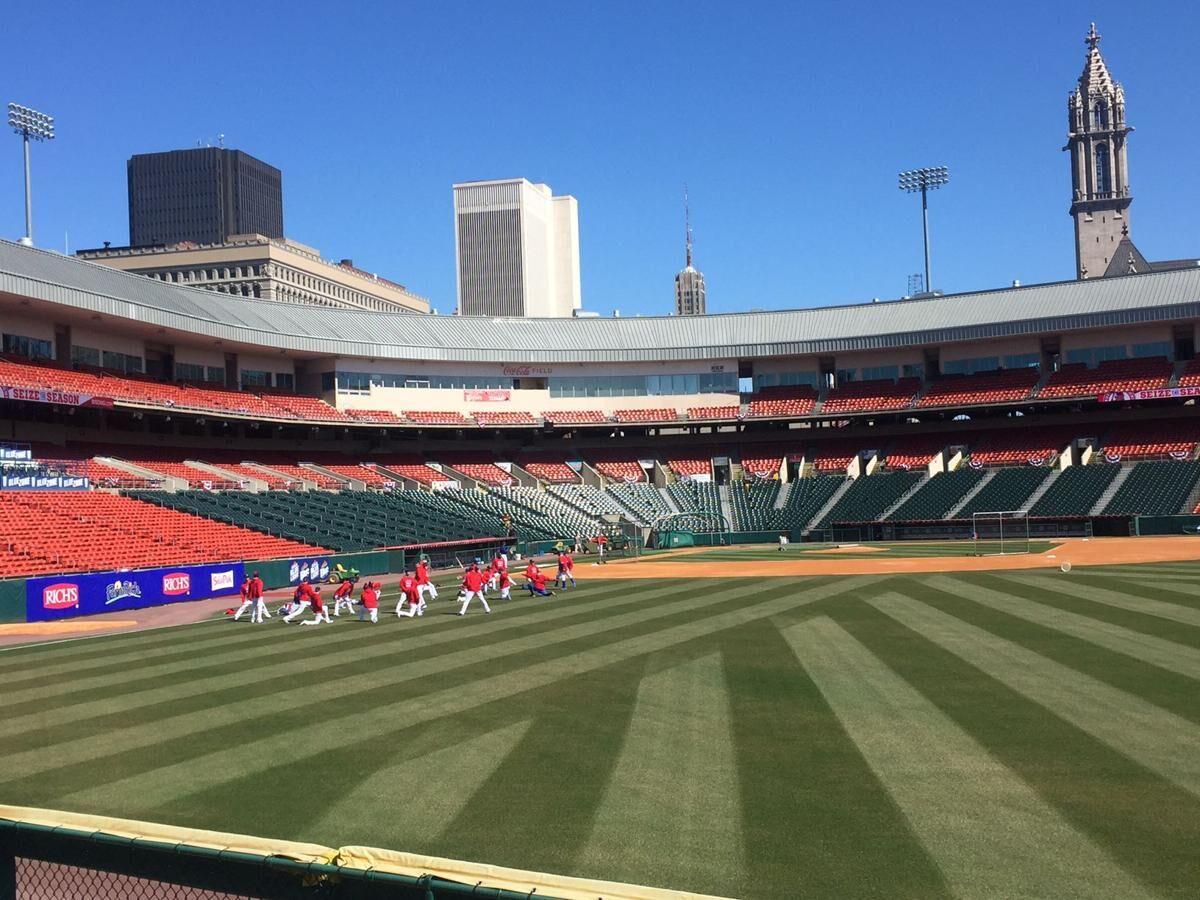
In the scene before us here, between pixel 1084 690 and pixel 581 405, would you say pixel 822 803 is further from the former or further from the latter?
pixel 581 405

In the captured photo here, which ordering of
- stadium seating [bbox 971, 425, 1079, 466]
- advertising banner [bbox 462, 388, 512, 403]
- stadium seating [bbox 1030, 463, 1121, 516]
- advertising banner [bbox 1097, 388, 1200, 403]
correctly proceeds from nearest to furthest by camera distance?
stadium seating [bbox 1030, 463, 1121, 516] → advertising banner [bbox 1097, 388, 1200, 403] → stadium seating [bbox 971, 425, 1079, 466] → advertising banner [bbox 462, 388, 512, 403]

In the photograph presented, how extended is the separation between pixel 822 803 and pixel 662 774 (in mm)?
1938

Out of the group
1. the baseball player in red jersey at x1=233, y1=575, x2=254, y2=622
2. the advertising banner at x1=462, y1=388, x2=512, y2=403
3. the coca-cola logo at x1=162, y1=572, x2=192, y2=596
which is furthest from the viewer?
the advertising banner at x1=462, y1=388, x2=512, y2=403

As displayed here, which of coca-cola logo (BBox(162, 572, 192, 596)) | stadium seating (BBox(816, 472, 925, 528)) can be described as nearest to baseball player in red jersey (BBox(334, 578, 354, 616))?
coca-cola logo (BBox(162, 572, 192, 596))

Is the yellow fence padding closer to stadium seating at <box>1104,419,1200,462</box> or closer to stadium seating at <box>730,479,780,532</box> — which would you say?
stadium seating at <box>730,479,780,532</box>

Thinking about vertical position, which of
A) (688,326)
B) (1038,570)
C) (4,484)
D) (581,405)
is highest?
(688,326)

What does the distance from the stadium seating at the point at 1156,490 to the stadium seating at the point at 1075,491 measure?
1.12 meters

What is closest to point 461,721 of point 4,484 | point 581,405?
point 4,484

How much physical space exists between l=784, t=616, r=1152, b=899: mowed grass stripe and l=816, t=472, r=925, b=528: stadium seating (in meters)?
48.4

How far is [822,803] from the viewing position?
970 cm

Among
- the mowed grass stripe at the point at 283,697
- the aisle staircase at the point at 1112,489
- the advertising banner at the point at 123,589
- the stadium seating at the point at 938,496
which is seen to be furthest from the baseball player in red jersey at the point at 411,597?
the aisle staircase at the point at 1112,489

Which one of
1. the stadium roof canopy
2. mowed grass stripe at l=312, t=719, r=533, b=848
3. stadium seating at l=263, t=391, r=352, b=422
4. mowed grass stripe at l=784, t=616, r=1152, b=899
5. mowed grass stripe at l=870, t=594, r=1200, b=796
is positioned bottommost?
mowed grass stripe at l=784, t=616, r=1152, b=899

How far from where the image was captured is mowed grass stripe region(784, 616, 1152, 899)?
25.4 ft

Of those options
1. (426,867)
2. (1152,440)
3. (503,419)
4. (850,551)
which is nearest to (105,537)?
(850,551)
